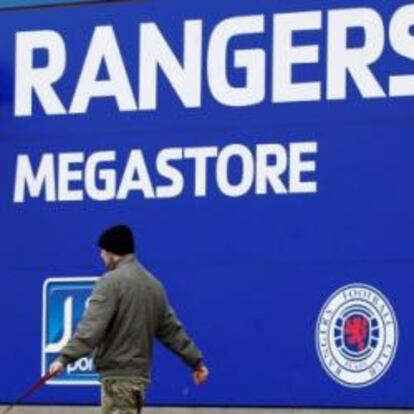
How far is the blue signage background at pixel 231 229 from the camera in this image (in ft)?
35.4

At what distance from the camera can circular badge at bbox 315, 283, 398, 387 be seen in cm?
1074

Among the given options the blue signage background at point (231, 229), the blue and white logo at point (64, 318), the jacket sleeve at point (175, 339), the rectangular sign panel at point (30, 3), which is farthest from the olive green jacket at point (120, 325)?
the rectangular sign panel at point (30, 3)

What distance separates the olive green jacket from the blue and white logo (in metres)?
2.24

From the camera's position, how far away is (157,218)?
11578 mm

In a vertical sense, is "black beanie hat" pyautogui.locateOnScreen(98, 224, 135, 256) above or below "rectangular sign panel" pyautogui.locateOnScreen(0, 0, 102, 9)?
below

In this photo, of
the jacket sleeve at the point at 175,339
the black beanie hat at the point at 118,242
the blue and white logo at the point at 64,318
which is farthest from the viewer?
the blue and white logo at the point at 64,318

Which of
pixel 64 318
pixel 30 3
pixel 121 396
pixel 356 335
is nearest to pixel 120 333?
pixel 121 396

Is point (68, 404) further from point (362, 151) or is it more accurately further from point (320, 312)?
point (362, 151)

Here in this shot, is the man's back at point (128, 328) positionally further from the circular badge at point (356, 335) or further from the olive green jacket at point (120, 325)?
the circular badge at point (356, 335)

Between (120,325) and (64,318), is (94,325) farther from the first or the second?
(64,318)

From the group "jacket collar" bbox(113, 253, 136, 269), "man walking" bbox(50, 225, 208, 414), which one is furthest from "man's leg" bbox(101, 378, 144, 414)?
"jacket collar" bbox(113, 253, 136, 269)

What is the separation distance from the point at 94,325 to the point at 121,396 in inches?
17.0

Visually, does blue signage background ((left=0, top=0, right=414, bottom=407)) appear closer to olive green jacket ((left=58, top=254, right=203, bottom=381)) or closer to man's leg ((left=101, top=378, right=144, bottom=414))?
olive green jacket ((left=58, top=254, right=203, bottom=381))

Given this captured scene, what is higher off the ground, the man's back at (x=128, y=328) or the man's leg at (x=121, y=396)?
the man's back at (x=128, y=328)
